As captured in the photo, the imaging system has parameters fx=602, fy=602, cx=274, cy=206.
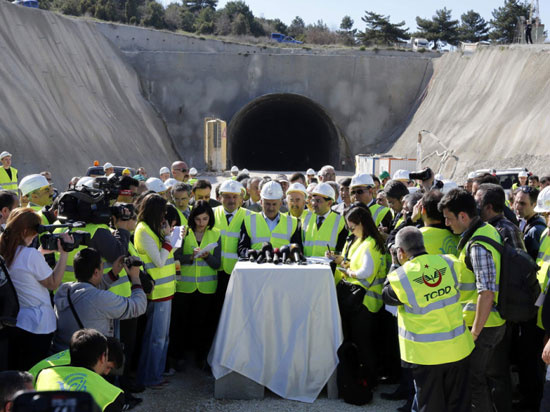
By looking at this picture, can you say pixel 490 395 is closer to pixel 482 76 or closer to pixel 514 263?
pixel 514 263

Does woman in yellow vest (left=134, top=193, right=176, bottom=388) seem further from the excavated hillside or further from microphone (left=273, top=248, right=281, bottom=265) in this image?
the excavated hillside

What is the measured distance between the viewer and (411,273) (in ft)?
14.2

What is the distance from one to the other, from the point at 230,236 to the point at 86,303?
2.55 meters

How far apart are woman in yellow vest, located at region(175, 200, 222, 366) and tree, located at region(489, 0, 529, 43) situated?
66941 millimetres

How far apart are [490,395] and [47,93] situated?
76.8 feet

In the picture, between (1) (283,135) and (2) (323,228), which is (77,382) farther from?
(1) (283,135)

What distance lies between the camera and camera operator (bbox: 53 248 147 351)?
4664 mm

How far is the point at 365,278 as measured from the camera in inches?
229

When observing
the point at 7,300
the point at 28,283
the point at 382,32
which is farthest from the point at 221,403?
the point at 382,32

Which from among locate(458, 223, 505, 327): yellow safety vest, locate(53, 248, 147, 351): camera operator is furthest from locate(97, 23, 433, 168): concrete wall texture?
locate(458, 223, 505, 327): yellow safety vest

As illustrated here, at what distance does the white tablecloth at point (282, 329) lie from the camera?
18.8 feet

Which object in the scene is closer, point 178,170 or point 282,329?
point 282,329

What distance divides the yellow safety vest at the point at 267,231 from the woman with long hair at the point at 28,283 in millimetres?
2531

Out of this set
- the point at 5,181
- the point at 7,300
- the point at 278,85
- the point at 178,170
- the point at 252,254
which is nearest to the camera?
the point at 7,300
